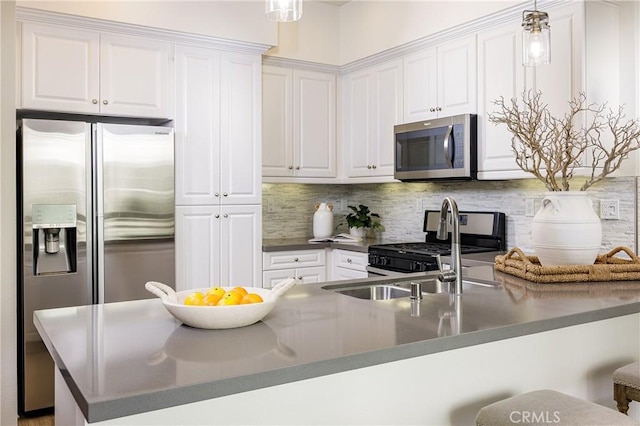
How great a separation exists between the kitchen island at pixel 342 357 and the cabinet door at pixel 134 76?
2.13 meters

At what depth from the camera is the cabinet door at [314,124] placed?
14.8ft

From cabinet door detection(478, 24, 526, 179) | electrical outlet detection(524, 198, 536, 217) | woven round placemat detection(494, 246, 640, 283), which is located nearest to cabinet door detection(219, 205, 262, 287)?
cabinet door detection(478, 24, 526, 179)

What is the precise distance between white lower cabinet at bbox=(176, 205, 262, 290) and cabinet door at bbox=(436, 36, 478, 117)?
1.53 metres

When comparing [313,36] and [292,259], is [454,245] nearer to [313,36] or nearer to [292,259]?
[292,259]

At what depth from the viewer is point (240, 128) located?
403cm

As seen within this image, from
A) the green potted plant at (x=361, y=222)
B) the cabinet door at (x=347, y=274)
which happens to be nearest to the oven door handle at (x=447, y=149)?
the cabinet door at (x=347, y=274)

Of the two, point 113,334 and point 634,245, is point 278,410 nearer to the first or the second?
point 113,334

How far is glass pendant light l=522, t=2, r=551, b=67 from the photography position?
221 centimetres

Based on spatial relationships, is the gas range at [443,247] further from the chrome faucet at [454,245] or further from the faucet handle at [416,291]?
the faucet handle at [416,291]

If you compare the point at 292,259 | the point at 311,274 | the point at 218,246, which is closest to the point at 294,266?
the point at 292,259

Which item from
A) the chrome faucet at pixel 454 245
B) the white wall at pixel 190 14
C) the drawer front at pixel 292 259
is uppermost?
the white wall at pixel 190 14

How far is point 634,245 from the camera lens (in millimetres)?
3016

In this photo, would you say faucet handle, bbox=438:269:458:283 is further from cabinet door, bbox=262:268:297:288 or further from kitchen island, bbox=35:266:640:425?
cabinet door, bbox=262:268:297:288

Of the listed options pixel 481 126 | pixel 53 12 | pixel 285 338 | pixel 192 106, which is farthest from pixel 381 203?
pixel 285 338
